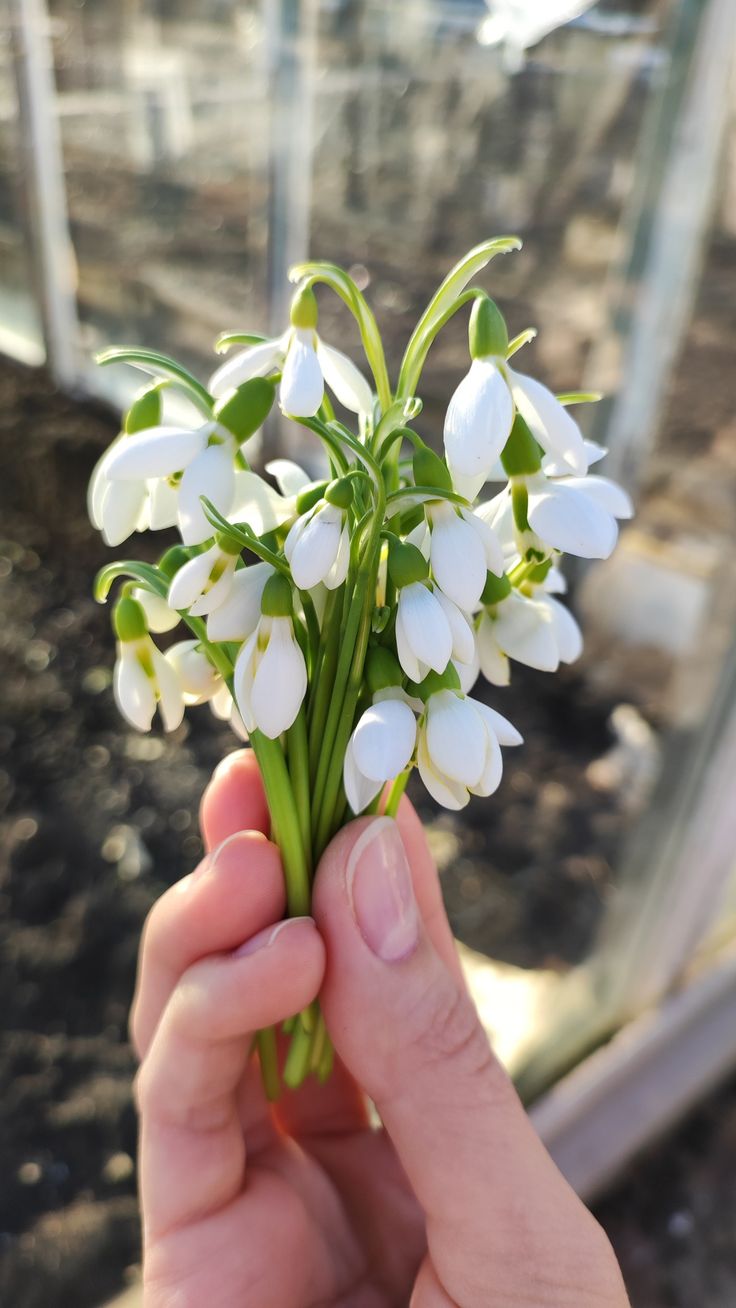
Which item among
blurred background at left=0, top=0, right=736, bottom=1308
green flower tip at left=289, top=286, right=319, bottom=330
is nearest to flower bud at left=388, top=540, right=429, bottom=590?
green flower tip at left=289, top=286, right=319, bottom=330

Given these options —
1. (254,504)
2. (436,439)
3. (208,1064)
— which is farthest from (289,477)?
(436,439)

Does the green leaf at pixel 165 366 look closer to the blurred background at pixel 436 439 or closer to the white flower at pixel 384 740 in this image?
the white flower at pixel 384 740

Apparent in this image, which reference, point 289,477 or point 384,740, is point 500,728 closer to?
point 384,740

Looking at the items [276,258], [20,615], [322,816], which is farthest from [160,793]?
[276,258]

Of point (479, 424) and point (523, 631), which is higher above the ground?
point (479, 424)

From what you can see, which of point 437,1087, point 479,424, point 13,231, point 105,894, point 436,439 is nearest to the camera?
point 479,424

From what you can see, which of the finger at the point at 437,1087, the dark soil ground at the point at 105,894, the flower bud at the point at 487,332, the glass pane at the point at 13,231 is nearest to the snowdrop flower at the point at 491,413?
the flower bud at the point at 487,332
